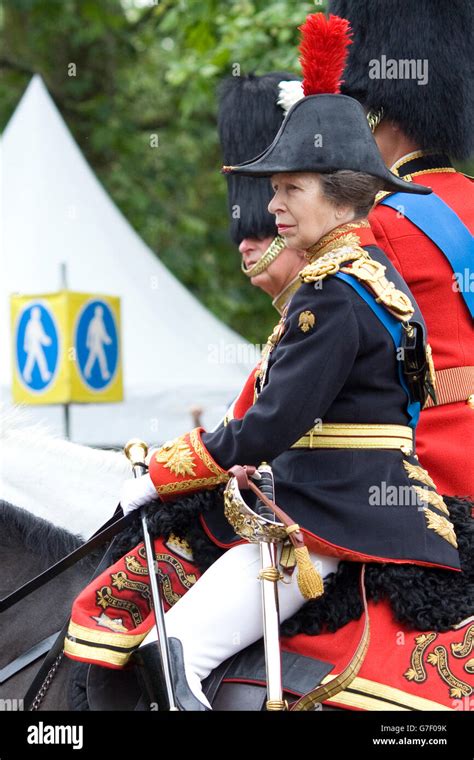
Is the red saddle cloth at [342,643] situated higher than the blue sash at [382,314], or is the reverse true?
the blue sash at [382,314]

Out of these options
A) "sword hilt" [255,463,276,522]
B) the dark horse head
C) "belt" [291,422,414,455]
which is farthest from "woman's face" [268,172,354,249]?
the dark horse head

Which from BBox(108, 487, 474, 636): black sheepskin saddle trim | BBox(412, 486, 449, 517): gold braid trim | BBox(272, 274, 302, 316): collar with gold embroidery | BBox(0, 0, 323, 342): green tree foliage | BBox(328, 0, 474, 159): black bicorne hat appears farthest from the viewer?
BBox(0, 0, 323, 342): green tree foliage

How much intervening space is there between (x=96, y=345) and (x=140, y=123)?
7137mm

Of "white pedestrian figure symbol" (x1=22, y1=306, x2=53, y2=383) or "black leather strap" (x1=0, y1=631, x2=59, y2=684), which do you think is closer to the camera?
"black leather strap" (x1=0, y1=631, x2=59, y2=684)

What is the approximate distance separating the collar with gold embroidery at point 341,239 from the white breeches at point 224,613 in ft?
2.53

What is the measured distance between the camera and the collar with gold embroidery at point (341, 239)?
3.03 metres

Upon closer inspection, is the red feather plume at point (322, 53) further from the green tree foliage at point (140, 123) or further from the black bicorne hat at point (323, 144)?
the green tree foliage at point (140, 123)

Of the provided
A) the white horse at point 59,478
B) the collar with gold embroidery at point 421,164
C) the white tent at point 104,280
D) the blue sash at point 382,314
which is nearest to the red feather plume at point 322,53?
the blue sash at point 382,314

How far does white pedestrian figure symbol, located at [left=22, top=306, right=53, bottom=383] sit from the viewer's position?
8.22m

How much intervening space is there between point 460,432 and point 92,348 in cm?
523

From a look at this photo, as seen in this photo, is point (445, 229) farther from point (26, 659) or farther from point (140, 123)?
point (140, 123)

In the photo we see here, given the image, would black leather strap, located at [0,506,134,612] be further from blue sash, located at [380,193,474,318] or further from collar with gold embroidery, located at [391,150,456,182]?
collar with gold embroidery, located at [391,150,456,182]

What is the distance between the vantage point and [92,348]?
332 inches

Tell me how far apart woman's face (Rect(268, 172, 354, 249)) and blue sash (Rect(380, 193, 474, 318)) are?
537 mm
